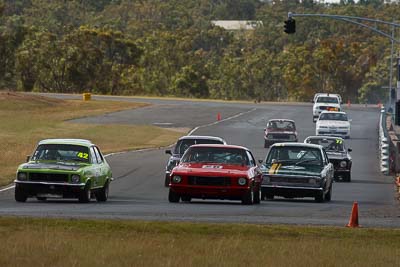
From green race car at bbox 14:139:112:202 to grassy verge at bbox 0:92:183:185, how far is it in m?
8.14

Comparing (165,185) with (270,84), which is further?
(270,84)

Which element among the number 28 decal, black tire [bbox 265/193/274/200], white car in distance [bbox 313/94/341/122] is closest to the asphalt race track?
black tire [bbox 265/193/274/200]

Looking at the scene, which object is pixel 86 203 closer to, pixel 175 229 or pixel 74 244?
pixel 175 229

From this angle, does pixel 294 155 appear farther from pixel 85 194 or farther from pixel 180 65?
pixel 180 65

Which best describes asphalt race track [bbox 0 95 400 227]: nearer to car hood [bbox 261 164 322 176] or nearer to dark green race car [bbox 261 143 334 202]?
dark green race car [bbox 261 143 334 202]

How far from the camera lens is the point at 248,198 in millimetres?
25641

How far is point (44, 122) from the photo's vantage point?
7388 cm

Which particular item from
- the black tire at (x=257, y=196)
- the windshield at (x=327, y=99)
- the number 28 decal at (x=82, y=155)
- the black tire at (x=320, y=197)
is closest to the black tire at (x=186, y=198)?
the black tire at (x=257, y=196)

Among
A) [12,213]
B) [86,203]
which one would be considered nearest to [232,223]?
[12,213]

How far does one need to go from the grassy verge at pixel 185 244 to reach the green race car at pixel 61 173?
5690mm

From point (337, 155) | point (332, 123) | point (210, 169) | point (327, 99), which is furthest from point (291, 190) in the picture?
point (327, 99)

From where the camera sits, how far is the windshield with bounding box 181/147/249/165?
85.4 ft

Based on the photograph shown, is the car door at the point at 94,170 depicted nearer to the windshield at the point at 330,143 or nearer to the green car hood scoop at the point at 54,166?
the green car hood scoop at the point at 54,166

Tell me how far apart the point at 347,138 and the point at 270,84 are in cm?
8339
